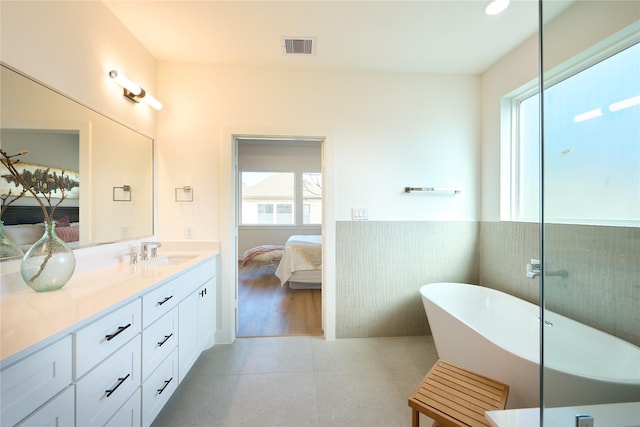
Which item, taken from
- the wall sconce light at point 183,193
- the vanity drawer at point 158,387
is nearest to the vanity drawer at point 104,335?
the vanity drawer at point 158,387

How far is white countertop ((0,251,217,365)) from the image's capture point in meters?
0.71

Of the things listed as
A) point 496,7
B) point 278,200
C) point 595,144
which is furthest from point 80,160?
point 278,200

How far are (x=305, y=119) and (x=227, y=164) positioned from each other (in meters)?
0.85

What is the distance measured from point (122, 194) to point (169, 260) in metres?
0.63

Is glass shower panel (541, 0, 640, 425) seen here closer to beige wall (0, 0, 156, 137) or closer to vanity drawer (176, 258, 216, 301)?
vanity drawer (176, 258, 216, 301)

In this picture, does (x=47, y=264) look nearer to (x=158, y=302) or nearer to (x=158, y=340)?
(x=158, y=302)

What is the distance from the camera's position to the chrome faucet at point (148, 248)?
70.7 inches

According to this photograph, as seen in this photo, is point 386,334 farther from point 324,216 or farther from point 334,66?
point 334,66

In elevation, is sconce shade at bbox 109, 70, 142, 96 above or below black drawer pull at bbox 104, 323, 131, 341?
above

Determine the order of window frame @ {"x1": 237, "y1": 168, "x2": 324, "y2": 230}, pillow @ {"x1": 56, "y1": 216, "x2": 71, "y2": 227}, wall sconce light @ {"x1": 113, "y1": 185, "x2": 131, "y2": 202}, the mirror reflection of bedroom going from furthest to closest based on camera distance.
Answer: window frame @ {"x1": 237, "y1": 168, "x2": 324, "y2": 230} < the mirror reflection of bedroom < wall sconce light @ {"x1": 113, "y1": 185, "x2": 131, "y2": 202} < pillow @ {"x1": 56, "y1": 216, "x2": 71, "y2": 227}

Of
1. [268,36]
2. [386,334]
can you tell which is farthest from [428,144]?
[386,334]

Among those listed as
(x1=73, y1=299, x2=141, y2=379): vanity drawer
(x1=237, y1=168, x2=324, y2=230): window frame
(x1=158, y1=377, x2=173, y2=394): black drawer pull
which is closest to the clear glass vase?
(x1=73, y1=299, x2=141, y2=379): vanity drawer

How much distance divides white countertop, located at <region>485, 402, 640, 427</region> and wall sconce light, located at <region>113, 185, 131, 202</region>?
94.8 inches

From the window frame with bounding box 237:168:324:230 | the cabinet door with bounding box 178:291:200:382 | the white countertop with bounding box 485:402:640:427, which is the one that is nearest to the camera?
the white countertop with bounding box 485:402:640:427
